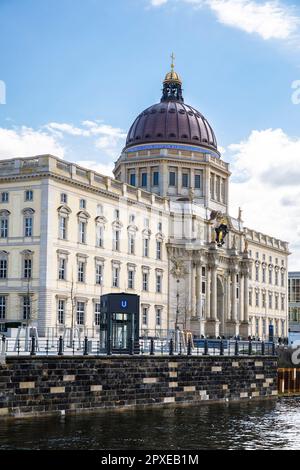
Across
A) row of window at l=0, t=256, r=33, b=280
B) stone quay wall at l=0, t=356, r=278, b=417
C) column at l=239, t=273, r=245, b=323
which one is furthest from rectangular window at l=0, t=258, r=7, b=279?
column at l=239, t=273, r=245, b=323

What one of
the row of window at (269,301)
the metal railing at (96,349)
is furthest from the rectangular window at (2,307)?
the row of window at (269,301)

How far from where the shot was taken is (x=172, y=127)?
4865 inches

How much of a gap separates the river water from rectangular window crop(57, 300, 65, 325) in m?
28.7

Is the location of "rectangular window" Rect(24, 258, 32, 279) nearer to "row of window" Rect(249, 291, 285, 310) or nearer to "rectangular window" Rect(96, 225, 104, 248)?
"rectangular window" Rect(96, 225, 104, 248)

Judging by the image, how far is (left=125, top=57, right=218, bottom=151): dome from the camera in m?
123

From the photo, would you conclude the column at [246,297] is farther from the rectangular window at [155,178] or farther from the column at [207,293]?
the rectangular window at [155,178]

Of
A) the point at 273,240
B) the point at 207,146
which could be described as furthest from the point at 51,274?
the point at 273,240

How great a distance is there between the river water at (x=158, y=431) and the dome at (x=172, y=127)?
7331 centimetres

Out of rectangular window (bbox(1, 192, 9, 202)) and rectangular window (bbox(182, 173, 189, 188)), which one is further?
rectangular window (bbox(182, 173, 189, 188))

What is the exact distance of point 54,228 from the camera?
262ft

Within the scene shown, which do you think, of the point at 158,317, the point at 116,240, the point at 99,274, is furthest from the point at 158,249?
the point at 99,274

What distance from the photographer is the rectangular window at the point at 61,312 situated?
264ft

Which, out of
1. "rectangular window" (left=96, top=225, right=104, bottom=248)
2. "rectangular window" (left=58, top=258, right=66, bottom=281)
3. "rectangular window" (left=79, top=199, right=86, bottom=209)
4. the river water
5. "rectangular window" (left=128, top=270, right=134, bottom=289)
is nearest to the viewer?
the river water

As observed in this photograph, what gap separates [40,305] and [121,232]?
1603cm
